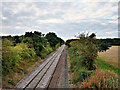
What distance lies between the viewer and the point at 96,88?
4715 mm

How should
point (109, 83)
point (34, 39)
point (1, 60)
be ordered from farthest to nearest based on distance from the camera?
1. point (34, 39)
2. point (1, 60)
3. point (109, 83)

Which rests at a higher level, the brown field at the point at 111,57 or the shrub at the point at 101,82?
the shrub at the point at 101,82

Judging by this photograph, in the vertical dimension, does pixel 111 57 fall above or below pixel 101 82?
below

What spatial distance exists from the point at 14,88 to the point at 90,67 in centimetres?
668

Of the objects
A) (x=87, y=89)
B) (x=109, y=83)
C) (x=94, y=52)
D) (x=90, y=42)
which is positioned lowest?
(x=87, y=89)

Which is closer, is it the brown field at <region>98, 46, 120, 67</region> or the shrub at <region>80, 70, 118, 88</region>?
the shrub at <region>80, 70, 118, 88</region>

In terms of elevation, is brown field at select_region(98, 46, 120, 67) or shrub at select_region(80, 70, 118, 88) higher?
shrub at select_region(80, 70, 118, 88)

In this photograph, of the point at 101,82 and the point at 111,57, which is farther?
the point at 111,57

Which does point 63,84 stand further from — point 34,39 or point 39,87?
point 34,39

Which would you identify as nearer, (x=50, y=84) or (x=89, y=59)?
(x=50, y=84)

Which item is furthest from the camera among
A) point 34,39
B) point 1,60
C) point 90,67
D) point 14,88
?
point 34,39

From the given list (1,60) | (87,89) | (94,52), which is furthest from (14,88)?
(94,52)

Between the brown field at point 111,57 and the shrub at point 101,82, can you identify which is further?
the brown field at point 111,57

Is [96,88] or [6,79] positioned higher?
[96,88]
